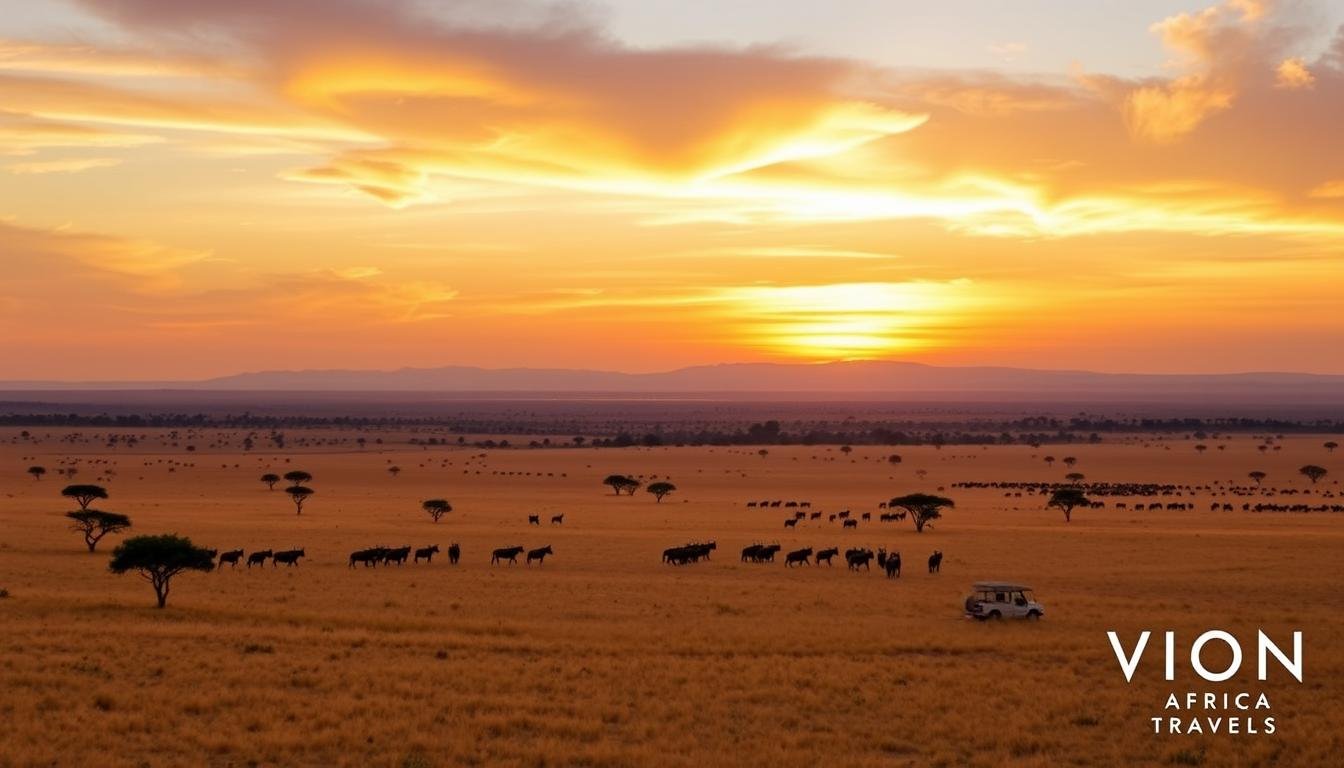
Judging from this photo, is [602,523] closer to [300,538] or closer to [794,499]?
[300,538]

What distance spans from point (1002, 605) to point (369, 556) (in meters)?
24.8

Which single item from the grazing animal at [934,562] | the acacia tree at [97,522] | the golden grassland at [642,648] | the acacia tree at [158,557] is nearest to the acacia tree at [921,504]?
the golden grassland at [642,648]

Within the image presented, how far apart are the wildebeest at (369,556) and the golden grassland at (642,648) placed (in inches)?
32.4

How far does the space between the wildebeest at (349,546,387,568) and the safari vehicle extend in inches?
932

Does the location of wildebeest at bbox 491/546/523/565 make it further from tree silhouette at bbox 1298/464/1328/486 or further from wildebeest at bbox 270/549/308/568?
tree silhouette at bbox 1298/464/1328/486

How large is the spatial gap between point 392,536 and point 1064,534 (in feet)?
108

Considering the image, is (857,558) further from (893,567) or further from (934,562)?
(934,562)

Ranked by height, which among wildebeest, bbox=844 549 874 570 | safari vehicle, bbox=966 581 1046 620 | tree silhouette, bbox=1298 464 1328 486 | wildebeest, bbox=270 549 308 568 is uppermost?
tree silhouette, bbox=1298 464 1328 486

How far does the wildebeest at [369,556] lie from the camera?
4512cm

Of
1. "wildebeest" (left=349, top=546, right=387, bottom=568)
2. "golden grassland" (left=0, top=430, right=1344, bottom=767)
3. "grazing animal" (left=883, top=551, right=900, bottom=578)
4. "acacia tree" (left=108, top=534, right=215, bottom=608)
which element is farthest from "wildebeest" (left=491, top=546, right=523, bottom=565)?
"grazing animal" (left=883, top=551, right=900, bottom=578)

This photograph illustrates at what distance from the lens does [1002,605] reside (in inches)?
1253

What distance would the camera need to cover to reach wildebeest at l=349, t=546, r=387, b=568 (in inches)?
1777

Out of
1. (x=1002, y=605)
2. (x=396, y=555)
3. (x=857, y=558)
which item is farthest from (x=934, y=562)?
(x=396, y=555)

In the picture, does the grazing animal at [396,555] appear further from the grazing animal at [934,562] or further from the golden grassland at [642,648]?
the grazing animal at [934,562]
